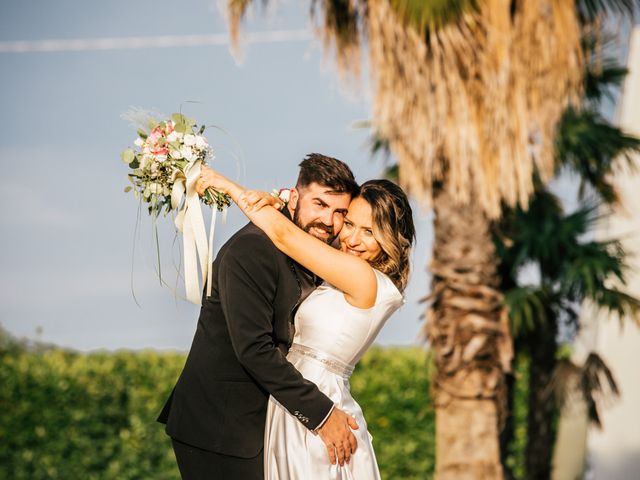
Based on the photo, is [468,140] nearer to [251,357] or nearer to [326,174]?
[326,174]

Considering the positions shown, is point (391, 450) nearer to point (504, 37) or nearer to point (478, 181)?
point (478, 181)

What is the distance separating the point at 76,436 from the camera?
1159 centimetres

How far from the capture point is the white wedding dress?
12.4ft

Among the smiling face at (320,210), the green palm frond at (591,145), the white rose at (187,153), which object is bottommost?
the smiling face at (320,210)

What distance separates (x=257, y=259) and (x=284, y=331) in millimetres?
349

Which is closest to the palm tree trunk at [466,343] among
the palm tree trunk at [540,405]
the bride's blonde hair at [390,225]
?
the palm tree trunk at [540,405]

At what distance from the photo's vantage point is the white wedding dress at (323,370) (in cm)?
377

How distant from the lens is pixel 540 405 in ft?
35.7

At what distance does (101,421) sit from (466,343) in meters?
5.13

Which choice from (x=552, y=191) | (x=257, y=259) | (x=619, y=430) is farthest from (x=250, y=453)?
(x=619, y=430)

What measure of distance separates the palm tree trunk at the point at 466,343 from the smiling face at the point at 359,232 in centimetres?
471

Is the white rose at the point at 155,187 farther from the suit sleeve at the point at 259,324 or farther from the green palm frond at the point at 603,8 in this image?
the green palm frond at the point at 603,8

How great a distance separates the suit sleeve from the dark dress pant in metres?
0.30

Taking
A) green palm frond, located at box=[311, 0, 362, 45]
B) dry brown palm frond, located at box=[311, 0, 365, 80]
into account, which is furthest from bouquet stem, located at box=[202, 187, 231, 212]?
green palm frond, located at box=[311, 0, 362, 45]
